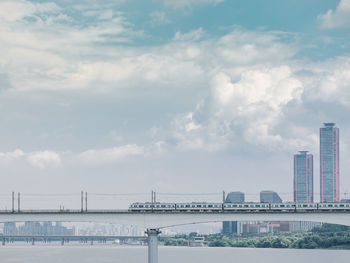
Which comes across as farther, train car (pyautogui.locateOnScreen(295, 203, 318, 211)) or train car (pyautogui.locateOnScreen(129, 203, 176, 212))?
train car (pyautogui.locateOnScreen(129, 203, 176, 212))

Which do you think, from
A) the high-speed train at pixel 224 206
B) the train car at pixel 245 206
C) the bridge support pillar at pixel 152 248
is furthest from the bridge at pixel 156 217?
the train car at pixel 245 206

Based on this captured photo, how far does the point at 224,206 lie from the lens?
354 ft

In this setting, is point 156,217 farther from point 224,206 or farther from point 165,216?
point 224,206

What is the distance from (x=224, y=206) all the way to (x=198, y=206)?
453cm

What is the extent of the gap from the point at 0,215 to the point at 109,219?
18.4 metres

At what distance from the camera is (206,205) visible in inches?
4272

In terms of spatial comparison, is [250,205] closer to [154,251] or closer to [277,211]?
[277,211]

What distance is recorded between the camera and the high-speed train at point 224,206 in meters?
105

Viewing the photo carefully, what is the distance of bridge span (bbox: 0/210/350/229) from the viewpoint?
A: 322 feet

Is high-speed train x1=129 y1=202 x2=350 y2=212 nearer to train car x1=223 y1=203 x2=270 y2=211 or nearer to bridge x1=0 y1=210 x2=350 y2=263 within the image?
train car x1=223 y1=203 x2=270 y2=211

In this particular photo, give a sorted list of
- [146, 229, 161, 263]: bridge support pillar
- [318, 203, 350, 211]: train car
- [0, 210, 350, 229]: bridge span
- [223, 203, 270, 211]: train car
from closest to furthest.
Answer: [0, 210, 350, 229]: bridge span → [146, 229, 161, 263]: bridge support pillar → [318, 203, 350, 211]: train car → [223, 203, 270, 211]: train car

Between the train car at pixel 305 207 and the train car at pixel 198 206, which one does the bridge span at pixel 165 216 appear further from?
the train car at pixel 198 206

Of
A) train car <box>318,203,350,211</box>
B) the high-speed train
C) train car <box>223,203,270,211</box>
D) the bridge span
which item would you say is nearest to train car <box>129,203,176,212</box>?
the high-speed train

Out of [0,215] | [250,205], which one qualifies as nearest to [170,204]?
[250,205]
